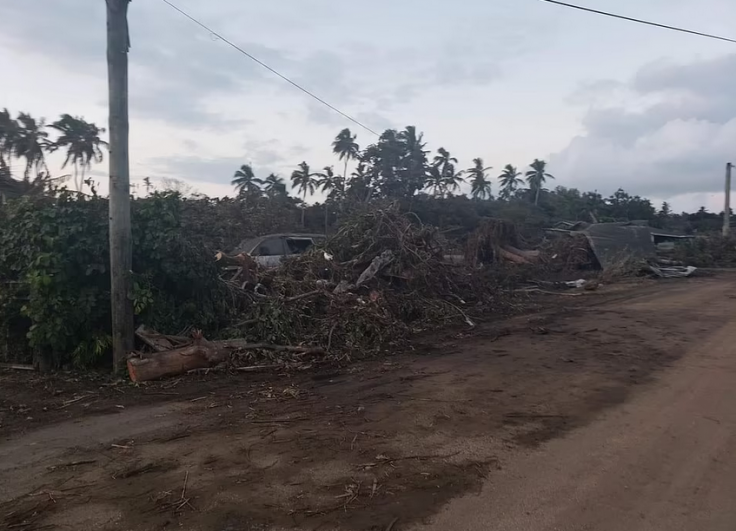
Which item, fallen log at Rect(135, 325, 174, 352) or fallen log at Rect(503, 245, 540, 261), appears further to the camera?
fallen log at Rect(503, 245, 540, 261)

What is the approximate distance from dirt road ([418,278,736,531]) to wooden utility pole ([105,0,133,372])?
5329mm

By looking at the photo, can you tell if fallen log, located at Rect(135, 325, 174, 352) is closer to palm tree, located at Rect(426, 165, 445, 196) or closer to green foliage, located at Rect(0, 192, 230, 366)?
green foliage, located at Rect(0, 192, 230, 366)

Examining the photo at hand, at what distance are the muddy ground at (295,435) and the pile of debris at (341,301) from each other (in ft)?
1.61

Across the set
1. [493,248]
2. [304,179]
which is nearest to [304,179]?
[304,179]

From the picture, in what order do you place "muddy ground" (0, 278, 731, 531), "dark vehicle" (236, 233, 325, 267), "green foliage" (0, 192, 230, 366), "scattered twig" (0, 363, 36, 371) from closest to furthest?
1. "muddy ground" (0, 278, 731, 531)
2. "green foliage" (0, 192, 230, 366)
3. "scattered twig" (0, 363, 36, 371)
4. "dark vehicle" (236, 233, 325, 267)

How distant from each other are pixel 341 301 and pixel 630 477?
6.36m

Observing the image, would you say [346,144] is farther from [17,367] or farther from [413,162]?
[17,367]

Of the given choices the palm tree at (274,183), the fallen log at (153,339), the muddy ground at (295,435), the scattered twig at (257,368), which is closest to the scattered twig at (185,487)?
the muddy ground at (295,435)

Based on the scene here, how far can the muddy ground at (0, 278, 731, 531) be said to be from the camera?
3.85 m

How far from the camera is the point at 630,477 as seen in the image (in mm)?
4391

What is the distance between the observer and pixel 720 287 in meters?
18.5

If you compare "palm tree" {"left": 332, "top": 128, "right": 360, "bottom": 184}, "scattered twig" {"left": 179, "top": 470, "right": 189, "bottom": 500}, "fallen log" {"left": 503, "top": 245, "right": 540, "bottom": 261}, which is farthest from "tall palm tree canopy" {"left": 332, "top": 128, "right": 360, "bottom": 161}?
"scattered twig" {"left": 179, "top": 470, "right": 189, "bottom": 500}

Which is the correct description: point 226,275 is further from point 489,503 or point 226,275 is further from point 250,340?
point 489,503

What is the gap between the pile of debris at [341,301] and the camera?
25.9 feet
